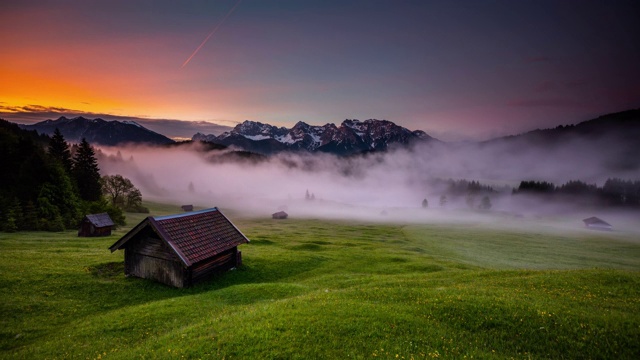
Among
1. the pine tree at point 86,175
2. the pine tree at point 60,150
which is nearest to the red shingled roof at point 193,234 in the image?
the pine tree at point 86,175

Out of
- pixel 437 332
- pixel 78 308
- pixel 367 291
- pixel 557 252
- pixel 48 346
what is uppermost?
pixel 437 332

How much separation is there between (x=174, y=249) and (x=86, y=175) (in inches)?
3073

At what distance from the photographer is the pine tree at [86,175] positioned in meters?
80.5

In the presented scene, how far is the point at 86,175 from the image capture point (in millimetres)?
81250

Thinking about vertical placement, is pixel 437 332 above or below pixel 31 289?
above

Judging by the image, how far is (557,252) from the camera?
63750mm

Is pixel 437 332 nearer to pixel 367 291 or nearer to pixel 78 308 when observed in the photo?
pixel 367 291

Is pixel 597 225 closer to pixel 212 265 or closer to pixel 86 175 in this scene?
pixel 212 265

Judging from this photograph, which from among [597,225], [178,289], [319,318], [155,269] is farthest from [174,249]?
[597,225]

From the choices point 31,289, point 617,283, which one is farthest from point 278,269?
point 617,283

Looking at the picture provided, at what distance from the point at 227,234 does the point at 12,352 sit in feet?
65.7

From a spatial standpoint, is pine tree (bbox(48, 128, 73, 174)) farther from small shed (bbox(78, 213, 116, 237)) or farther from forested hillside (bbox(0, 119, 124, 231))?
small shed (bbox(78, 213, 116, 237))

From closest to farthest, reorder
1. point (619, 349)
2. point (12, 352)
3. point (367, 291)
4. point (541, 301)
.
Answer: point (619, 349)
point (12, 352)
point (541, 301)
point (367, 291)

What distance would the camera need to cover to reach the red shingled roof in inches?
1072
